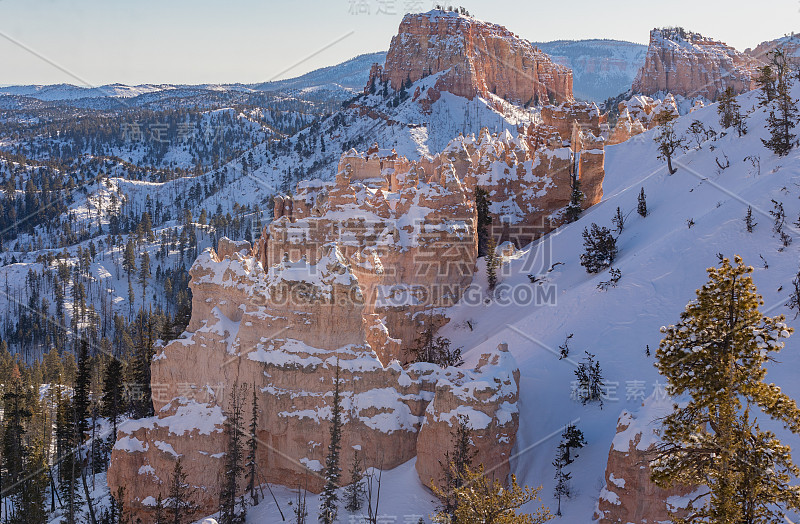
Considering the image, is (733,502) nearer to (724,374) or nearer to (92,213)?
(724,374)

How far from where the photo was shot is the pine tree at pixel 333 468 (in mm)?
25938

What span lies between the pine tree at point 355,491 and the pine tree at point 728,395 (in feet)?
42.3

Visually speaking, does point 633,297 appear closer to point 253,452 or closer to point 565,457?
point 565,457

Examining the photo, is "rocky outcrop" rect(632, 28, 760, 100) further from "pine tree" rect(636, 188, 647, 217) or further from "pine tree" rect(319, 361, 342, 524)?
"pine tree" rect(319, 361, 342, 524)

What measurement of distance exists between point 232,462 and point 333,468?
4.11 meters

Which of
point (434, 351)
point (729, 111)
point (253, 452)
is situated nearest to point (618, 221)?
point (434, 351)

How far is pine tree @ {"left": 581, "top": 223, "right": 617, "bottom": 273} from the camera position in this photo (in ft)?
125

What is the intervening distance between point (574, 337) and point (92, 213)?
188504mm

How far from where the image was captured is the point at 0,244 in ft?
595

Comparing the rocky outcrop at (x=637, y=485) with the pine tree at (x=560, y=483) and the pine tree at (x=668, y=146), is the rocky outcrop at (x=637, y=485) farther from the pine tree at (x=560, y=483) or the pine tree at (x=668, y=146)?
the pine tree at (x=668, y=146)

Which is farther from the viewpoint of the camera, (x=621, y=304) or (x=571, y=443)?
(x=621, y=304)

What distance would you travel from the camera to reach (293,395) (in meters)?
28.8

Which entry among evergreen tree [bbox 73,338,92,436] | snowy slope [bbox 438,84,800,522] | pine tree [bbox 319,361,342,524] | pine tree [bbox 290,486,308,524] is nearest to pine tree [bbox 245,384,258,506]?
pine tree [bbox 290,486,308,524]

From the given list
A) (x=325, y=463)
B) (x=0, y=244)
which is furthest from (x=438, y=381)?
(x=0, y=244)
